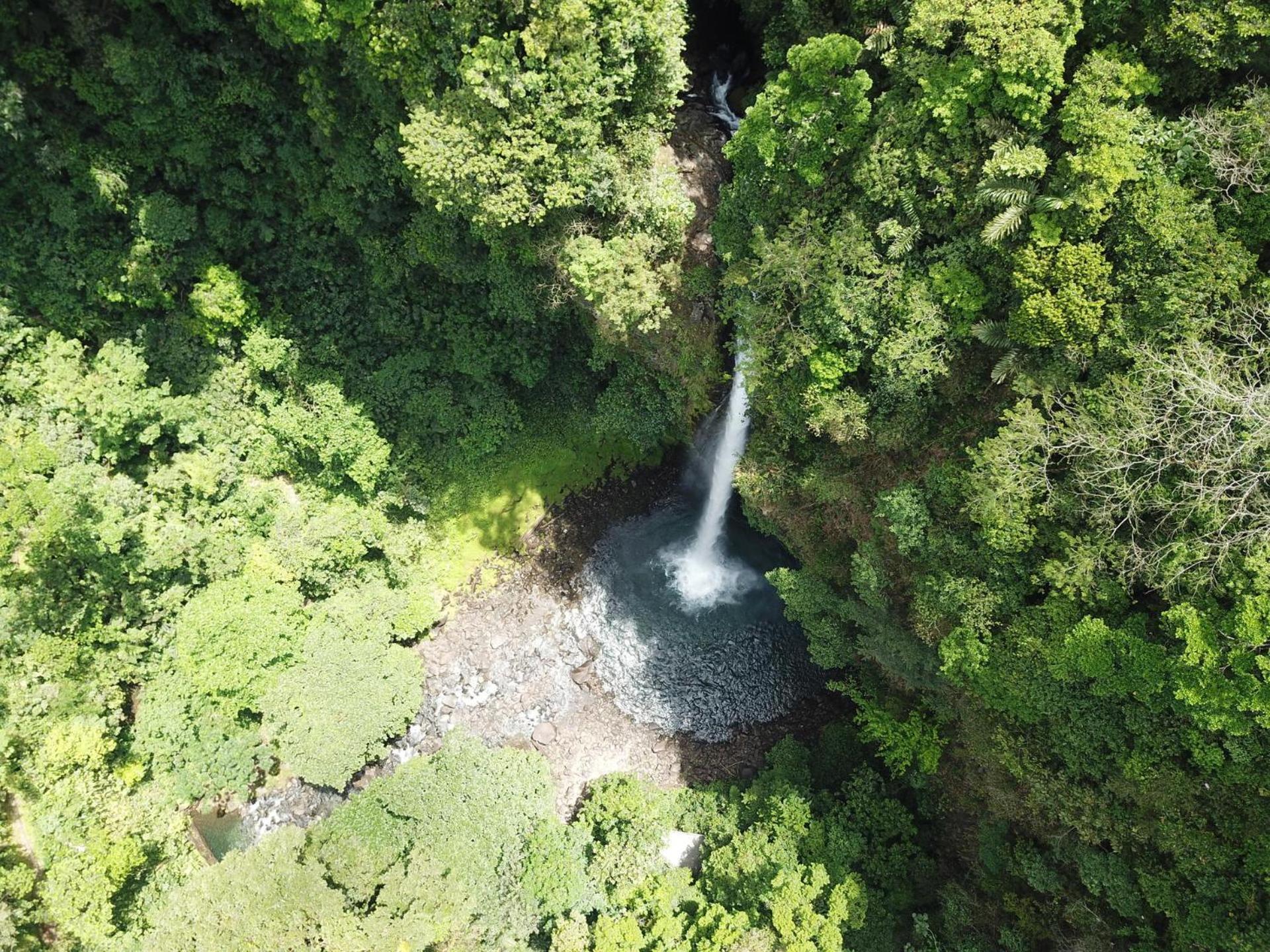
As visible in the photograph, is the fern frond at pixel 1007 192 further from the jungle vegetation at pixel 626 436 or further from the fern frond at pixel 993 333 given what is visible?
the fern frond at pixel 993 333

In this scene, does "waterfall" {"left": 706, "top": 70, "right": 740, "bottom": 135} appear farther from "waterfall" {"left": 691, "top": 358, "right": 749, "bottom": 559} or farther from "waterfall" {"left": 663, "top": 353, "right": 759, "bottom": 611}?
"waterfall" {"left": 663, "top": 353, "right": 759, "bottom": 611}

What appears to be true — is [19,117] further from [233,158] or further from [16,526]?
[16,526]

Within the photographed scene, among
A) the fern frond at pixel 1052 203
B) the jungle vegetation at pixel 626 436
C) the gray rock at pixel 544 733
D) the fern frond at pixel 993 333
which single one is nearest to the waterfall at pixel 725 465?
the jungle vegetation at pixel 626 436

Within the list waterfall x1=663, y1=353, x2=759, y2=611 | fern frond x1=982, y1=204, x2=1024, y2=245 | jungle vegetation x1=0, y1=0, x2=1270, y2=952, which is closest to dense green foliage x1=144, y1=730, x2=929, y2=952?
jungle vegetation x1=0, y1=0, x2=1270, y2=952

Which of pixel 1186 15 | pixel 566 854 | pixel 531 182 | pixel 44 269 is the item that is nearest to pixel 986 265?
pixel 1186 15

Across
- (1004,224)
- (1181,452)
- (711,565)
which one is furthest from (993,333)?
(711,565)

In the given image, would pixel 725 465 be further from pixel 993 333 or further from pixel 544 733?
pixel 544 733
